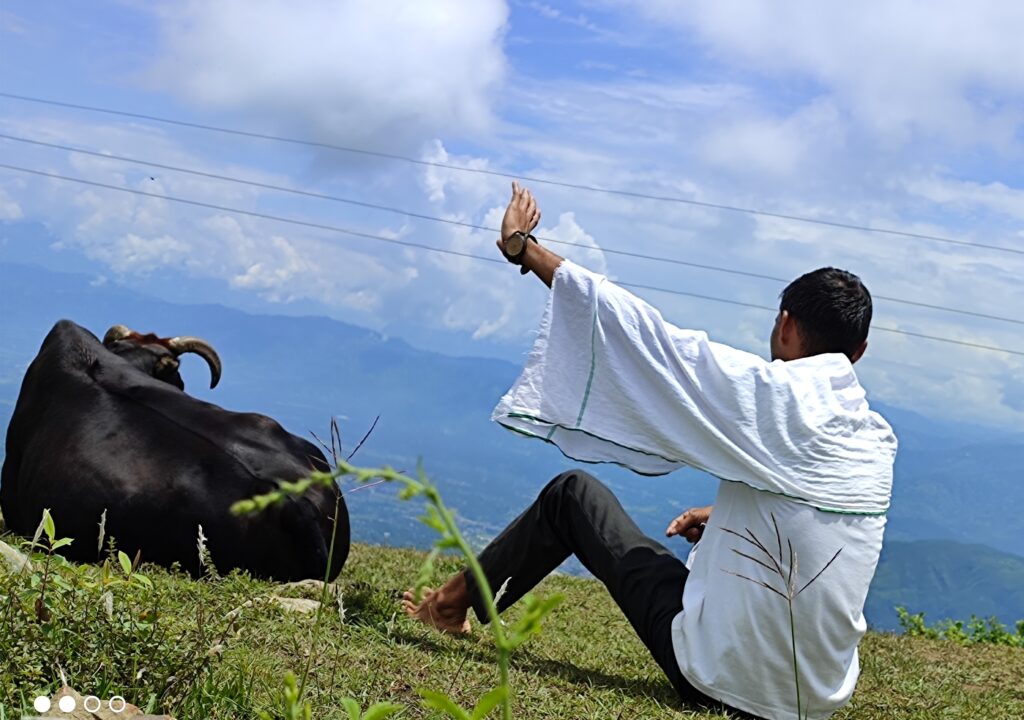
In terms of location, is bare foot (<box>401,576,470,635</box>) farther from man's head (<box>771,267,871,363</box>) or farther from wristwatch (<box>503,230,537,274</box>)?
man's head (<box>771,267,871,363</box>)

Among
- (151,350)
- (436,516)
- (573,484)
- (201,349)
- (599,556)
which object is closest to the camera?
(436,516)

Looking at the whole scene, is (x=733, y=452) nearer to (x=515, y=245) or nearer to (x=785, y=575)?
(x=785, y=575)

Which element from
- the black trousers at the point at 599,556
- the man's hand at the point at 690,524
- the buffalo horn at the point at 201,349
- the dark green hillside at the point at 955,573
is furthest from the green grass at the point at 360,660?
the dark green hillside at the point at 955,573

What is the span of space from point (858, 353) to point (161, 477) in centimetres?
317

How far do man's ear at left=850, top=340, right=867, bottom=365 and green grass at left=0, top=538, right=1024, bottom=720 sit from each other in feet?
3.99

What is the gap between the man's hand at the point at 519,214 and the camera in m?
4.05

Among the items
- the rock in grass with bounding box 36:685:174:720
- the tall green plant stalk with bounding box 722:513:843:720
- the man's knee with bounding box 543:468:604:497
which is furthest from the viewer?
the man's knee with bounding box 543:468:604:497

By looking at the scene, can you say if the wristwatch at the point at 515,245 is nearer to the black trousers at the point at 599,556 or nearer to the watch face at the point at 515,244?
the watch face at the point at 515,244

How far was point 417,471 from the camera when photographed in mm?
1025

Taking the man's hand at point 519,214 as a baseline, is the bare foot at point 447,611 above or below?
below

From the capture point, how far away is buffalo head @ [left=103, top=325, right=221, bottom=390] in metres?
7.80

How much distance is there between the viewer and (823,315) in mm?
4312

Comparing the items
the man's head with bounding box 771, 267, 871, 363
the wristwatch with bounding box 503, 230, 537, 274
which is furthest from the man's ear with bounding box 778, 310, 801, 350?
the wristwatch with bounding box 503, 230, 537, 274

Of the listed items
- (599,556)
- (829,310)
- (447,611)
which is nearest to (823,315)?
(829,310)
